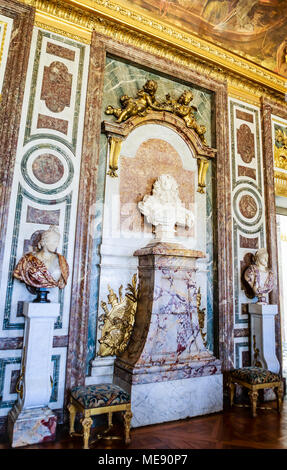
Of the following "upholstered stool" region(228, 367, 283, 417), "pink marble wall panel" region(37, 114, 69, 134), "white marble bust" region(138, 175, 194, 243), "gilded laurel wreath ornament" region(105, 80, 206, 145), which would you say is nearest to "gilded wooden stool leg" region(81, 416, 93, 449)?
"upholstered stool" region(228, 367, 283, 417)

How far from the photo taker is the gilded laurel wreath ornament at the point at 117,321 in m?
3.85

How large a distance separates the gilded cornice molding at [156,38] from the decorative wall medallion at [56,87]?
52 cm

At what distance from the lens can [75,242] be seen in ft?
12.3

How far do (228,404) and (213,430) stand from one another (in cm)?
103

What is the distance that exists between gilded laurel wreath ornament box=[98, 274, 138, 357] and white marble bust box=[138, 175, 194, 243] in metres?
0.80

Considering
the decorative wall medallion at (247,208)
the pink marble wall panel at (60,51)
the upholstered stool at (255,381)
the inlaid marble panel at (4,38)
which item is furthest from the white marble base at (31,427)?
the pink marble wall panel at (60,51)

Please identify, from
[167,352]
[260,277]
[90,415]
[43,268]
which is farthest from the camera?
[260,277]

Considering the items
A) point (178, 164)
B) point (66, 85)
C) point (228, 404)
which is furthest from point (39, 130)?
point (228, 404)

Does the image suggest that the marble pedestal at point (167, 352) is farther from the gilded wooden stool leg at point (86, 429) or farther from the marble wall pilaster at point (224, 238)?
the marble wall pilaster at point (224, 238)

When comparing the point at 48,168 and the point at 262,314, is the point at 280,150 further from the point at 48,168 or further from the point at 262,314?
the point at 48,168

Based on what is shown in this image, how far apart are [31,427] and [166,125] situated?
4046 millimetres

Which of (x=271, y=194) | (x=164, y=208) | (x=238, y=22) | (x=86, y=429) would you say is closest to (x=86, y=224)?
(x=164, y=208)

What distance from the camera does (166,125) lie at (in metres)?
4.78

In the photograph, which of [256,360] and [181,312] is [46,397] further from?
[256,360]
